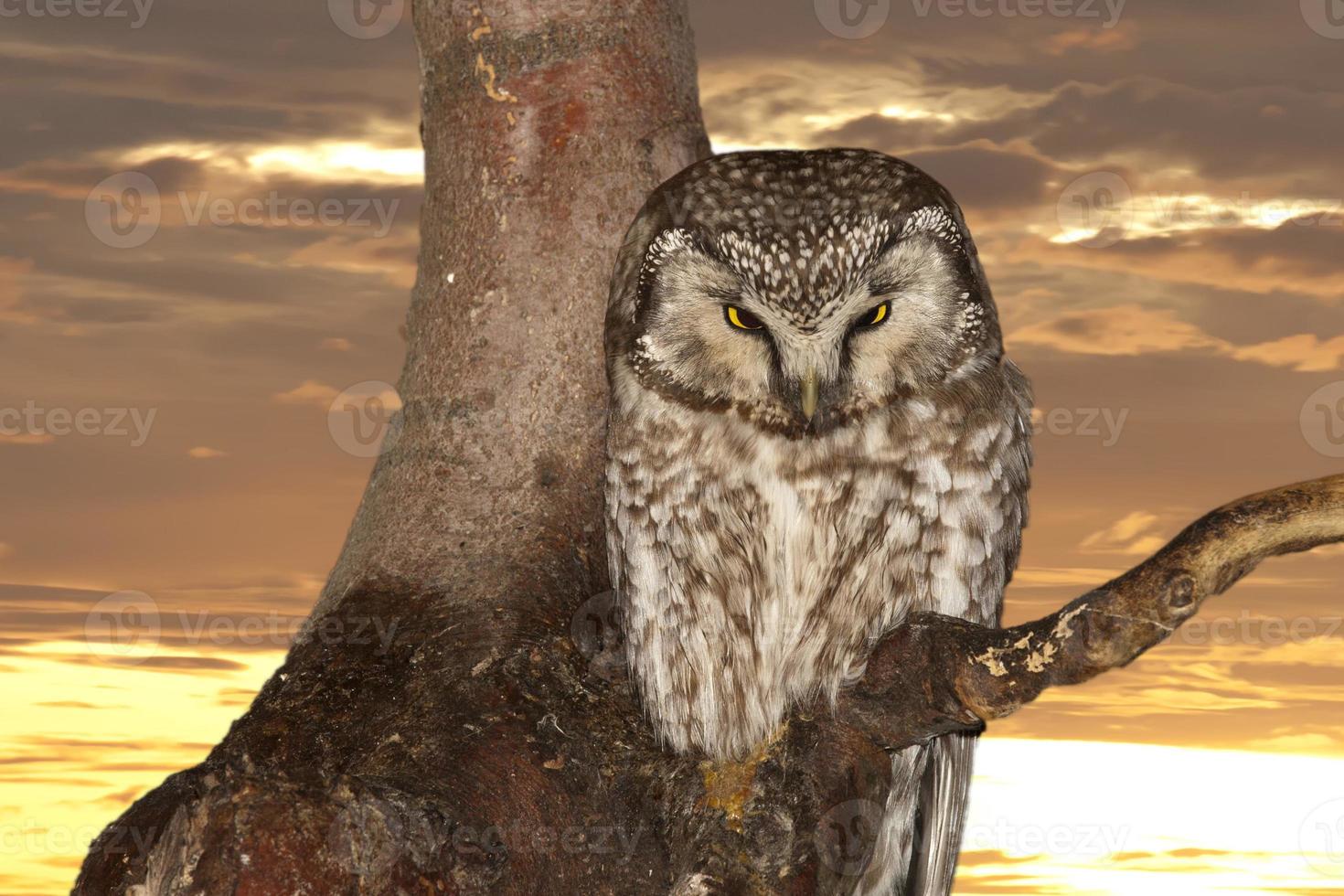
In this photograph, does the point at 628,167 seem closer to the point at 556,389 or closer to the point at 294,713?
the point at 556,389

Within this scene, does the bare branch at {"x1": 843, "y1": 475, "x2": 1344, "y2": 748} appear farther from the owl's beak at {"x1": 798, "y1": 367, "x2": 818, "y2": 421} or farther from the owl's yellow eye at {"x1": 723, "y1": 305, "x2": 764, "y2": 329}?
the owl's yellow eye at {"x1": 723, "y1": 305, "x2": 764, "y2": 329}

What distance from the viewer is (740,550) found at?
432 centimetres

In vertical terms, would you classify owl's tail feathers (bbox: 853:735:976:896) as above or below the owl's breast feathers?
below

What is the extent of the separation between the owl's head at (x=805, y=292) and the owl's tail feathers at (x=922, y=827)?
1260 mm

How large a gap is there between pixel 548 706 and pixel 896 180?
191cm

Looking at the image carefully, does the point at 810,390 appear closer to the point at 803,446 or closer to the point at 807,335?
the point at 807,335

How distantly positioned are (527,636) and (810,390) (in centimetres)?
133

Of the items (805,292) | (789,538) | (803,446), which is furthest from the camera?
(789,538)

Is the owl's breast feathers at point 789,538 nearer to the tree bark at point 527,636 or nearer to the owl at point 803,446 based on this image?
the owl at point 803,446

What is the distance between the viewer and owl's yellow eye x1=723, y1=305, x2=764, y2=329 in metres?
3.94

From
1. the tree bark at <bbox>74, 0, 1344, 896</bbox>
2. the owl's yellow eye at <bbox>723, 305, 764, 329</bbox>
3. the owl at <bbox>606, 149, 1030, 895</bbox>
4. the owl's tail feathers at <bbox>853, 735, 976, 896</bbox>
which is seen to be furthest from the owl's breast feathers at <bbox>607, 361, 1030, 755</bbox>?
the owl's tail feathers at <bbox>853, 735, 976, 896</bbox>

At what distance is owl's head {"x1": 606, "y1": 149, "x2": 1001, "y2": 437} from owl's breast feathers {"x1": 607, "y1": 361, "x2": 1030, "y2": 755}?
4.1 inches

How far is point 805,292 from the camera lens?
381 centimetres

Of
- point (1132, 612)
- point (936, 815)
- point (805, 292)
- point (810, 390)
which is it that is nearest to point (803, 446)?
point (810, 390)
